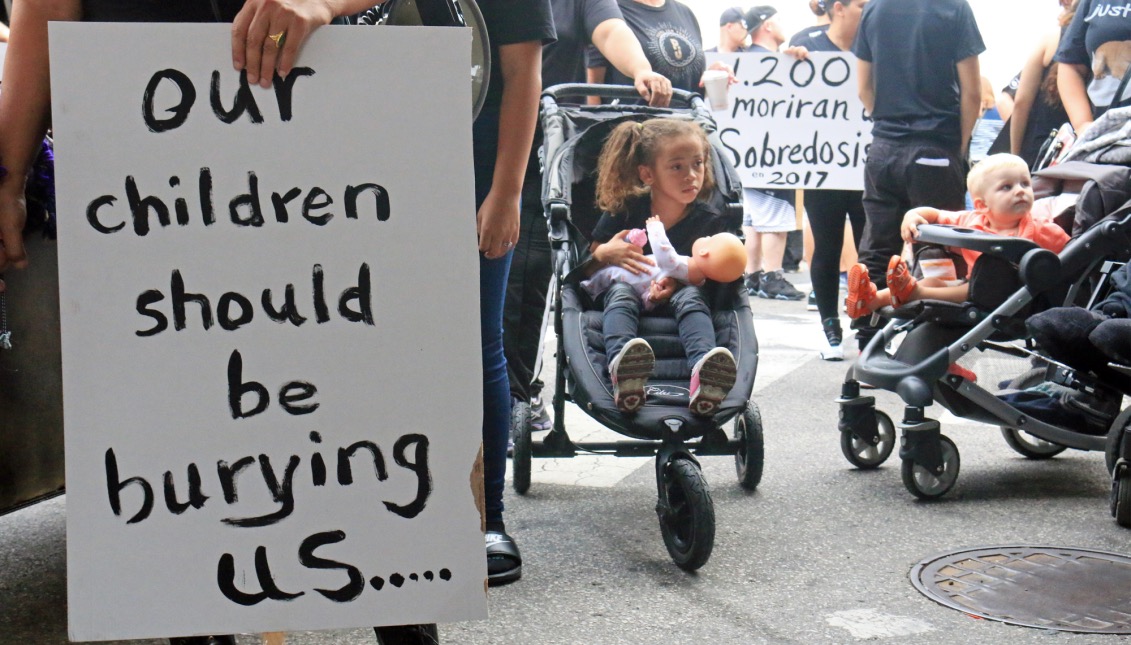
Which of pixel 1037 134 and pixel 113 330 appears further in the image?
pixel 1037 134

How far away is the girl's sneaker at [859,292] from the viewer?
3.81 m

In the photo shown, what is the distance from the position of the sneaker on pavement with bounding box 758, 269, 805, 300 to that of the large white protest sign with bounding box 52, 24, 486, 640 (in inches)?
294

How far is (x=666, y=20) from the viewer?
517cm

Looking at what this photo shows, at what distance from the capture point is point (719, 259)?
3408 millimetres

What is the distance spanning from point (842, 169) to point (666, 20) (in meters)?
1.94

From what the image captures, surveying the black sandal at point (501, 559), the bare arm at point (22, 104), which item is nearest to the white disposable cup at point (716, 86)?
the black sandal at point (501, 559)

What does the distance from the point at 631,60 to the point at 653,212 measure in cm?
64

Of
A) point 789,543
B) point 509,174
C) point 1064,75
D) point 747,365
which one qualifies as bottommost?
point 789,543

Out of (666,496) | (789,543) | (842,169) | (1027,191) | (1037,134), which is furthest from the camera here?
(842,169)

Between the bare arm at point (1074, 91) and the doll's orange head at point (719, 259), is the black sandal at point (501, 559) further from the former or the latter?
the bare arm at point (1074, 91)

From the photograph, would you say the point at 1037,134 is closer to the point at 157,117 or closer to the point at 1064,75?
the point at 1064,75

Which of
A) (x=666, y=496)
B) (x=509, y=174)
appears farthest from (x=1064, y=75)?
(x=509, y=174)

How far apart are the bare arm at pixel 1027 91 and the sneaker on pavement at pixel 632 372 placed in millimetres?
3421

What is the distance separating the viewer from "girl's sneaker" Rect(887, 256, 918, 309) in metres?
3.70
